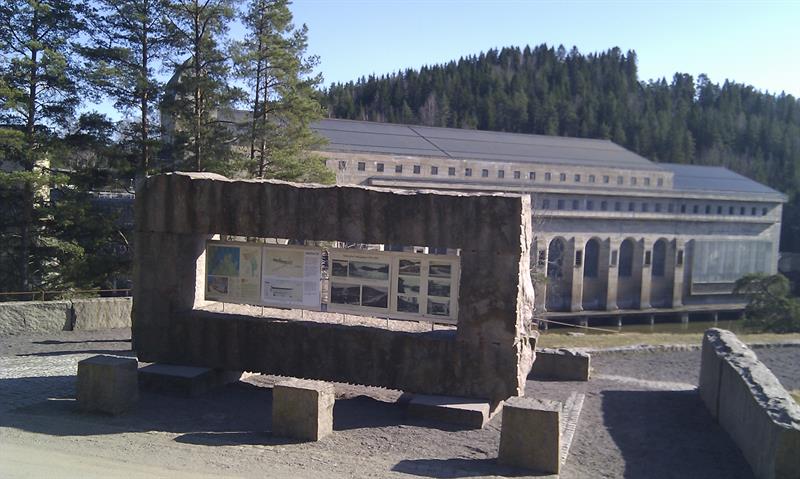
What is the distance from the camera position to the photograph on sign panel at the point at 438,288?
10.0 m

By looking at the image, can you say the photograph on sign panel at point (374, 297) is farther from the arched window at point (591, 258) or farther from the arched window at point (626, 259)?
the arched window at point (626, 259)

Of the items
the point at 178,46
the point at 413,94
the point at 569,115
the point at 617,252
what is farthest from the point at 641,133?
the point at 178,46

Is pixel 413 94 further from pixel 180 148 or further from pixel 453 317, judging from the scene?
pixel 453 317

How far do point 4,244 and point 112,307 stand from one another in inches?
271

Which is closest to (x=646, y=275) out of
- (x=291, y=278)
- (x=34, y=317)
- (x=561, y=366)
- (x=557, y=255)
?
(x=557, y=255)

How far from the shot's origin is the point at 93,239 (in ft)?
65.9

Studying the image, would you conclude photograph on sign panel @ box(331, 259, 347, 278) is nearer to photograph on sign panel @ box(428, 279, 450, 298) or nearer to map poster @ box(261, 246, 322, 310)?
map poster @ box(261, 246, 322, 310)

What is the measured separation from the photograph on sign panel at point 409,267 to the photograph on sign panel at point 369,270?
0.79 feet

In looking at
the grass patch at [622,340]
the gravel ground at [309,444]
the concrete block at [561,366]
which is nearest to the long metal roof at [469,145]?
the grass patch at [622,340]

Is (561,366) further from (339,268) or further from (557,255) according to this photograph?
(557,255)

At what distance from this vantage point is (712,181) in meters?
73.0

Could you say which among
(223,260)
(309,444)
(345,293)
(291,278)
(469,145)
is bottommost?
(309,444)

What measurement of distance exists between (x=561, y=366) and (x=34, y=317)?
11.8 metres

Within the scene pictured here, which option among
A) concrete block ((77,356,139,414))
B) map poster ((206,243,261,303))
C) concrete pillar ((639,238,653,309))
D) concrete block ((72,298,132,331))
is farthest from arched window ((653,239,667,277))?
concrete block ((77,356,139,414))
